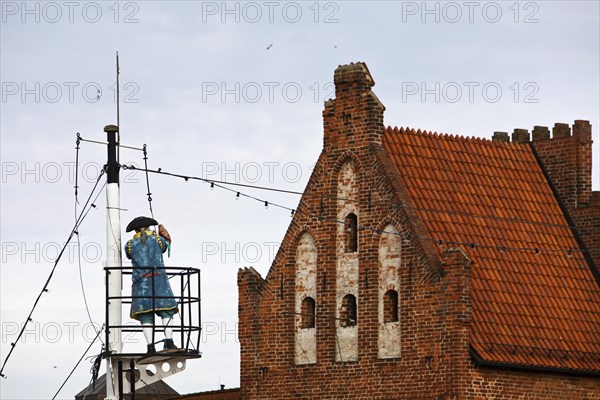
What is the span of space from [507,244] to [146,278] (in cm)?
1211

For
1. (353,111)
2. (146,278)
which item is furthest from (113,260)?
(353,111)

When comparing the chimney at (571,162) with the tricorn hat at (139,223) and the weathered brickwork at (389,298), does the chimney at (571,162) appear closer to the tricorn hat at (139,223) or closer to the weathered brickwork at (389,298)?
the weathered brickwork at (389,298)

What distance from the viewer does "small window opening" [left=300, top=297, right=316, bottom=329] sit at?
44.2 metres

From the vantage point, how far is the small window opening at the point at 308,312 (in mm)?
44178

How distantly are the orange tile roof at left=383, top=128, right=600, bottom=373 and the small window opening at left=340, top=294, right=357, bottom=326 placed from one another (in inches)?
102

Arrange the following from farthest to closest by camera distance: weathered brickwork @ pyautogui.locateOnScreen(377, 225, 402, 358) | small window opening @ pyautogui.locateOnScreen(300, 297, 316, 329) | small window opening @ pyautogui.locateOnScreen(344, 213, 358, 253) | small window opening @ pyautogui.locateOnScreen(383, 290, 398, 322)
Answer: small window opening @ pyautogui.locateOnScreen(300, 297, 316, 329) < small window opening @ pyautogui.locateOnScreen(344, 213, 358, 253) < small window opening @ pyautogui.locateOnScreen(383, 290, 398, 322) < weathered brickwork @ pyautogui.locateOnScreen(377, 225, 402, 358)

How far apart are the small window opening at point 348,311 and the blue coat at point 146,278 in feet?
26.3

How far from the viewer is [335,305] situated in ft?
143

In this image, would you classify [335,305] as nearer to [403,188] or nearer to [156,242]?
[403,188]

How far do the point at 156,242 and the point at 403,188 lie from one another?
8.64 m

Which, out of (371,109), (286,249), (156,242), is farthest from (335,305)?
(156,242)

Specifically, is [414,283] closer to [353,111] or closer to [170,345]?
[353,111]

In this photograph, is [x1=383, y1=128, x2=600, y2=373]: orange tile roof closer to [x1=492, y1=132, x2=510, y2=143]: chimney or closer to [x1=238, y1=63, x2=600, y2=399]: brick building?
[x1=238, y1=63, x2=600, y2=399]: brick building

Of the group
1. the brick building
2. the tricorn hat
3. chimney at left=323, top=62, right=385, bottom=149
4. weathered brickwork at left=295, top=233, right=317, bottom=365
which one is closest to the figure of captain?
the tricorn hat
